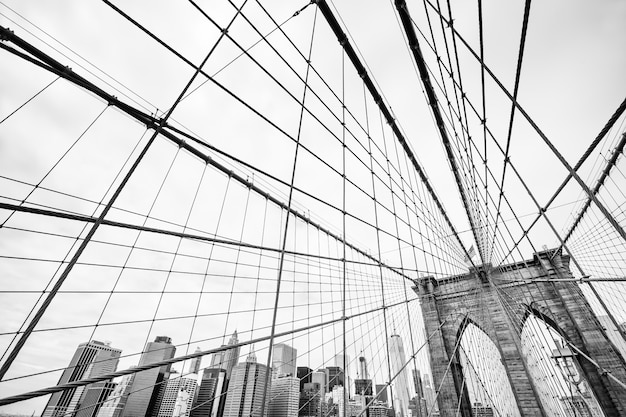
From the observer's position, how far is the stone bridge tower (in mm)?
8352

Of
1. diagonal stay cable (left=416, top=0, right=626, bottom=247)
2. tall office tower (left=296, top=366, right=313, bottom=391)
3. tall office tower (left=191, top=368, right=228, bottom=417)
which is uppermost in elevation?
diagonal stay cable (left=416, top=0, right=626, bottom=247)

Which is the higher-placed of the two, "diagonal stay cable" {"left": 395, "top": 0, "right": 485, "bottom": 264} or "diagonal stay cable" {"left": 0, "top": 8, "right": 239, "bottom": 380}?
"diagonal stay cable" {"left": 395, "top": 0, "right": 485, "bottom": 264}

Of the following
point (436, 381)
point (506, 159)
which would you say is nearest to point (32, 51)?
point (506, 159)

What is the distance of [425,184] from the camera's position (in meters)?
7.09

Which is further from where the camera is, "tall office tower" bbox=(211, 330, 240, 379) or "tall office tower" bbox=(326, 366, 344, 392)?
"tall office tower" bbox=(326, 366, 344, 392)

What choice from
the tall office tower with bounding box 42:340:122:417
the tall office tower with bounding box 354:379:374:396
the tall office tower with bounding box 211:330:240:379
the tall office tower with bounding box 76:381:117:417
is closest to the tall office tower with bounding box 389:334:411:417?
the tall office tower with bounding box 354:379:374:396

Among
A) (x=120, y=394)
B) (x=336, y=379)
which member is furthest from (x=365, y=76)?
(x=336, y=379)

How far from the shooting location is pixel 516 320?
10.3 meters

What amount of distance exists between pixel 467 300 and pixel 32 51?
49.6 ft

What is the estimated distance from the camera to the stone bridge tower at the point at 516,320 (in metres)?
8.35

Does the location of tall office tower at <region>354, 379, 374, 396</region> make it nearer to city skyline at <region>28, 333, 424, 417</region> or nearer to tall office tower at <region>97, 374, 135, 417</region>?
city skyline at <region>28, 333, 424, 417</region>

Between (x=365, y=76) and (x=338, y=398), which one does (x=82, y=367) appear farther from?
(x=338, y=398)

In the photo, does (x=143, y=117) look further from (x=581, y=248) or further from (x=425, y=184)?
(x=581, y=248)

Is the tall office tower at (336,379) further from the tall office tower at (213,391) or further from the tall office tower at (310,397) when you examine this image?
the tall office tower at (213,391)
